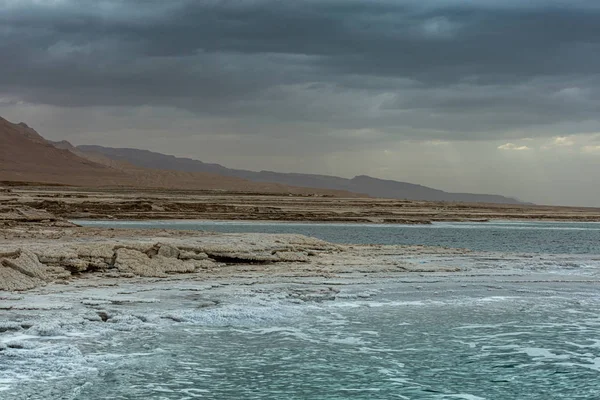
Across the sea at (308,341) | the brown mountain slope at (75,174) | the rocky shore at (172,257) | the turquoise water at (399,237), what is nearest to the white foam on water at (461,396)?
the sea at (308,341)

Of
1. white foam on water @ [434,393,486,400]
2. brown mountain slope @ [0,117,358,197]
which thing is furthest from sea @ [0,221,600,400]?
brown mountain slope @ [0,117,358,197]

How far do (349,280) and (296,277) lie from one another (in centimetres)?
125

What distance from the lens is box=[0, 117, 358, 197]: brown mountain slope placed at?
12988cm

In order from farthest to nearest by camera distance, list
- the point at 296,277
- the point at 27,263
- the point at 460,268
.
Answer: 1. the point at 460,268
2. the point at 296,277
3. the point at 27,263

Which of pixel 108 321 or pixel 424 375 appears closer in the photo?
pixel 424 375

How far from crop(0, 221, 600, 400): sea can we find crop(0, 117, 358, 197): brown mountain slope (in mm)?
109480

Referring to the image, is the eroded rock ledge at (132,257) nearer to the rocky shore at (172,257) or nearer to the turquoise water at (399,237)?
the rocky shore at (172,257)

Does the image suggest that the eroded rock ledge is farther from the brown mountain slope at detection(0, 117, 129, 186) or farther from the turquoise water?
the brown mountain slope at detection(0, 117, 129, 186)

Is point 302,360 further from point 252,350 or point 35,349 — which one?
point 35,349

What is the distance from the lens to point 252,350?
10.0 meters

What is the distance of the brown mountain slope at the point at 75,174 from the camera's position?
12988cm

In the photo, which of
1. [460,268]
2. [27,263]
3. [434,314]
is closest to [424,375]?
[434,314]

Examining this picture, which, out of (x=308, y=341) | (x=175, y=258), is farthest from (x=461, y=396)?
(x=175, y=258)

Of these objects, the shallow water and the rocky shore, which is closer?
the shallow water
